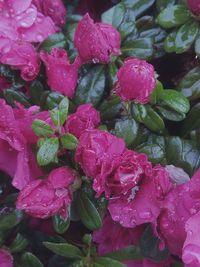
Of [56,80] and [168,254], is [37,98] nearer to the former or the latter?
[56,80]

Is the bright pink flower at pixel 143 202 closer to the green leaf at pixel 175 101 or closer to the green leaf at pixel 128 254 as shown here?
the green leaf at pixel 128 254

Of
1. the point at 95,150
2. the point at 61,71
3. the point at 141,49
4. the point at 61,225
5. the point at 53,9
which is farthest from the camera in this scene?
the point at 53,9

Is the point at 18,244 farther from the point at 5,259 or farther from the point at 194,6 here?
the point at 194,6

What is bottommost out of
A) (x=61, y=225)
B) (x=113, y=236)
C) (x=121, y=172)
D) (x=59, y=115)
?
(x=113, y=236)

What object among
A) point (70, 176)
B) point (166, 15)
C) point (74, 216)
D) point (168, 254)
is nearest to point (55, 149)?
point (70, 176)

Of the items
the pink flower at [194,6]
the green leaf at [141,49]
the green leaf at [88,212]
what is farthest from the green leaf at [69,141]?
the pink flower at [194,6]

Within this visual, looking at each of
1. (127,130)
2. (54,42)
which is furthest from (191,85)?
(54,42)
